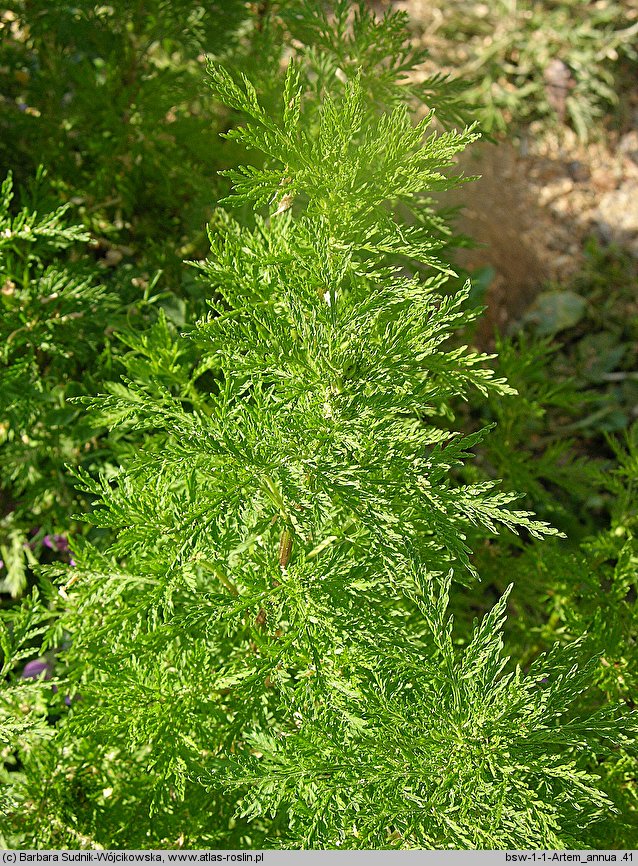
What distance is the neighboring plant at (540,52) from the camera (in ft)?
11.5

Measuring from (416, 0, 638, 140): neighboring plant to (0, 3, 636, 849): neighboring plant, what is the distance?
2610mm

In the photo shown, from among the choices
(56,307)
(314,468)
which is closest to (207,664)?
(314,468)

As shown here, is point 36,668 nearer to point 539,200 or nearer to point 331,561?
point 331,561

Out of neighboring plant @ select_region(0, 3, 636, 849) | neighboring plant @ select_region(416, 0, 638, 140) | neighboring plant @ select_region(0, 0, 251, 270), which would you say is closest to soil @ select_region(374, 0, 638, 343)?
neighboring plant @ select_region(416, 0, 638, 140)

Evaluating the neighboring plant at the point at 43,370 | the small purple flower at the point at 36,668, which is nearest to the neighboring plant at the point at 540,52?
the neighboring plant at the point at 43,370

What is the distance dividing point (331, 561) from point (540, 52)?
313cm

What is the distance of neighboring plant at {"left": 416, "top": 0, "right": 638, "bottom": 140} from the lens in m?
3.49

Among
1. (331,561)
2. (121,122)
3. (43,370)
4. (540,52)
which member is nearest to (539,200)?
(540,52)

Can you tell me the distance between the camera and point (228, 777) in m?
1.17

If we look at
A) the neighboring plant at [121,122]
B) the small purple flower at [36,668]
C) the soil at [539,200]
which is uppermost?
the neighboring plant at [121,122]

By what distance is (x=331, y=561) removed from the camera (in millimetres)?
1225

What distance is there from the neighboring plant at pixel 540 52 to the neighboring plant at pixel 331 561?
2.61 meters

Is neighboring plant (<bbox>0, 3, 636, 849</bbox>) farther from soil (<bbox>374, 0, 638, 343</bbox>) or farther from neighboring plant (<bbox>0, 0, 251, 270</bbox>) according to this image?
soil (<bbox>374, 0, 638, 343</bbox>)

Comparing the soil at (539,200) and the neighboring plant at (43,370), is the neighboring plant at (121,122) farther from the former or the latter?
the soil at (539,200)
